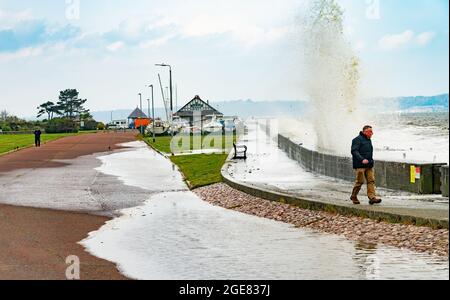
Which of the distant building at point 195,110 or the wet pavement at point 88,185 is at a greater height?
the distant building at point 195,110

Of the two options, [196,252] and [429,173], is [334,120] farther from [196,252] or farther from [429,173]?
[196,252]

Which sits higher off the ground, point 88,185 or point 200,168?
point 200,168

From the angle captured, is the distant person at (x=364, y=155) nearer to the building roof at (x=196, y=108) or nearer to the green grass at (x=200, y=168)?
the green grass at (x=200, y=168)

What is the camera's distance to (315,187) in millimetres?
21188

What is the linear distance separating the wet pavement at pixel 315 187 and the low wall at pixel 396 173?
0.30 m

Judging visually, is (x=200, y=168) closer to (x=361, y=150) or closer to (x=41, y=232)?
(x=361, y=150)

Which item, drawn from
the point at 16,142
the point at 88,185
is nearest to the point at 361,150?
the point at 88,185

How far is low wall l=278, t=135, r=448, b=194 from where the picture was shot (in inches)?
727

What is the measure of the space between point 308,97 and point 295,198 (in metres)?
21.8

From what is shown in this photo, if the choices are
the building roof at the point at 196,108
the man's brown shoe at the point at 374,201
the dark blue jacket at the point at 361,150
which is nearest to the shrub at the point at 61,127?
the building roof at the point at 196,108

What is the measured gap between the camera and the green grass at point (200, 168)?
26.2m

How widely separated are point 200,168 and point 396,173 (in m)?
12.8

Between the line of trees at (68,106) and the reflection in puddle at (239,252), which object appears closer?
the reflection in puddle at (239,252)

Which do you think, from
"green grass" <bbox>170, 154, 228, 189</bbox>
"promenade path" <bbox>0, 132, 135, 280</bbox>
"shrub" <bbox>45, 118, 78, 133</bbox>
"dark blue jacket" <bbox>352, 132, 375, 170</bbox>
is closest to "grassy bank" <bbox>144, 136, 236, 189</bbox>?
"green grass" <bbox>170, 154, 228, 189</bbox>
